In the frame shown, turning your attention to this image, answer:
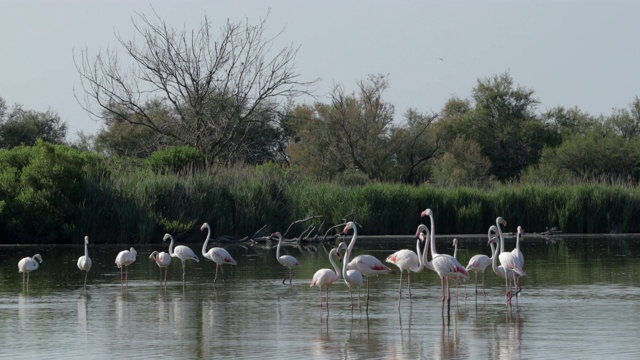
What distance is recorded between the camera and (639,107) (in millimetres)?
57625

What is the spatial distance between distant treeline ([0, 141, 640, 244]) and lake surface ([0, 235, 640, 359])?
339 inches

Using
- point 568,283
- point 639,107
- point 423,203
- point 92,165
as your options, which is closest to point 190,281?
point 568,283

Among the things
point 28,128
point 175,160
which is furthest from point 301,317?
point 28,128

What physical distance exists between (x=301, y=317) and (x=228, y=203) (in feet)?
62.6

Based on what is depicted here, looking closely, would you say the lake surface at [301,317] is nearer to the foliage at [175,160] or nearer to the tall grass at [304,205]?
the tall grass at [304,205]

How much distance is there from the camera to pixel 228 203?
1308 inches

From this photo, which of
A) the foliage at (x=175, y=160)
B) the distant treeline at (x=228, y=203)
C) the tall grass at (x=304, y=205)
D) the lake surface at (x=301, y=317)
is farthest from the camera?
the foliage at (x=175, y=160)

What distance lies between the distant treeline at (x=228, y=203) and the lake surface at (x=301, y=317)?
8612 mm

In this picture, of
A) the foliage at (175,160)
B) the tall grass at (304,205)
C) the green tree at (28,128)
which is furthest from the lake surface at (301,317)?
the green tree at (28,128)

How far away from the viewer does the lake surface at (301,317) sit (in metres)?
11.8

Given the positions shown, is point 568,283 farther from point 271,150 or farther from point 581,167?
point 271,150

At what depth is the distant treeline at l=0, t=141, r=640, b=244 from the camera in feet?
103

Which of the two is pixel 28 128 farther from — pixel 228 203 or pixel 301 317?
pixel 301 317

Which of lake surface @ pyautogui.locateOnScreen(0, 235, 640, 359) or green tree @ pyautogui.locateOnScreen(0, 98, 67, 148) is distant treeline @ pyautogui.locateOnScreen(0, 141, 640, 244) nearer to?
lake surface @ pyautogui.locateOnScreen(0, 235, 640, 359)
